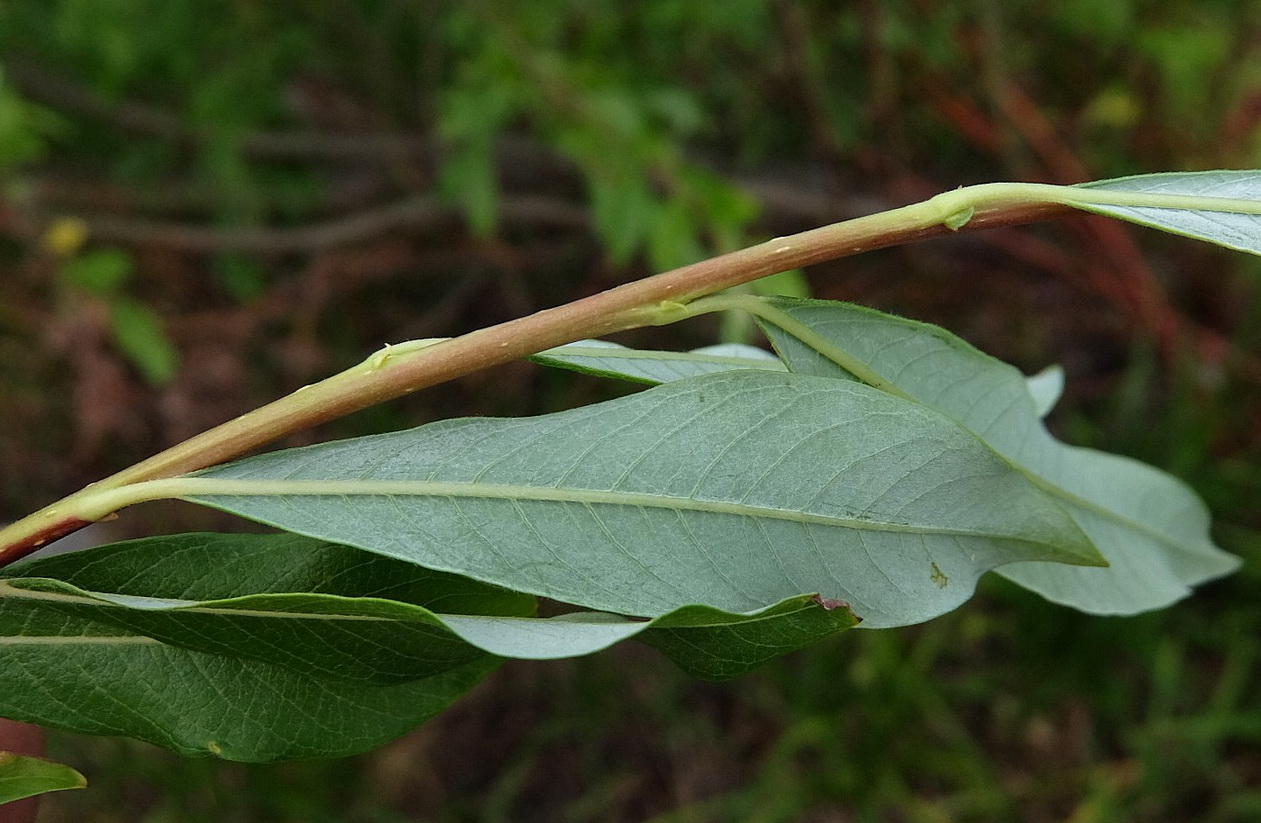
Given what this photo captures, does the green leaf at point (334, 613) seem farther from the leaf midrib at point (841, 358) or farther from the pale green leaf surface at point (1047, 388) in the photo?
the pale green leaf surface at point (1047, 388)

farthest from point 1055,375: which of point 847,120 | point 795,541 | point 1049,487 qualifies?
point 847,120

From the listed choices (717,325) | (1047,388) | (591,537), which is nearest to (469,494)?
(591,537)

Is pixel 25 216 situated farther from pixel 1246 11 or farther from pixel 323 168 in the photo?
pixel 1246 11

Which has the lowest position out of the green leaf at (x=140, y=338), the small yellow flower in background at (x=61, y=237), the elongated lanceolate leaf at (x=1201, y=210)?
the elongated lanceolate leaf at (x=1201, y=210)

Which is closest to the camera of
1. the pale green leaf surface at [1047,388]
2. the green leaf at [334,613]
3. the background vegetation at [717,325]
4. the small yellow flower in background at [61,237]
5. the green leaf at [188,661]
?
the green leaf at [334,613]

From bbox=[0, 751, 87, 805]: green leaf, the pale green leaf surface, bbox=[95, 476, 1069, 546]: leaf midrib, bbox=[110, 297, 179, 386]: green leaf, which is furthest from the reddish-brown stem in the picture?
bbox=[110, 297, 179, 386]: green leaf

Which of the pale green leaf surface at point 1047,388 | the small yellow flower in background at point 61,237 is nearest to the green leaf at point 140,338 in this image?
the small yellow flower in background at point 61,237
